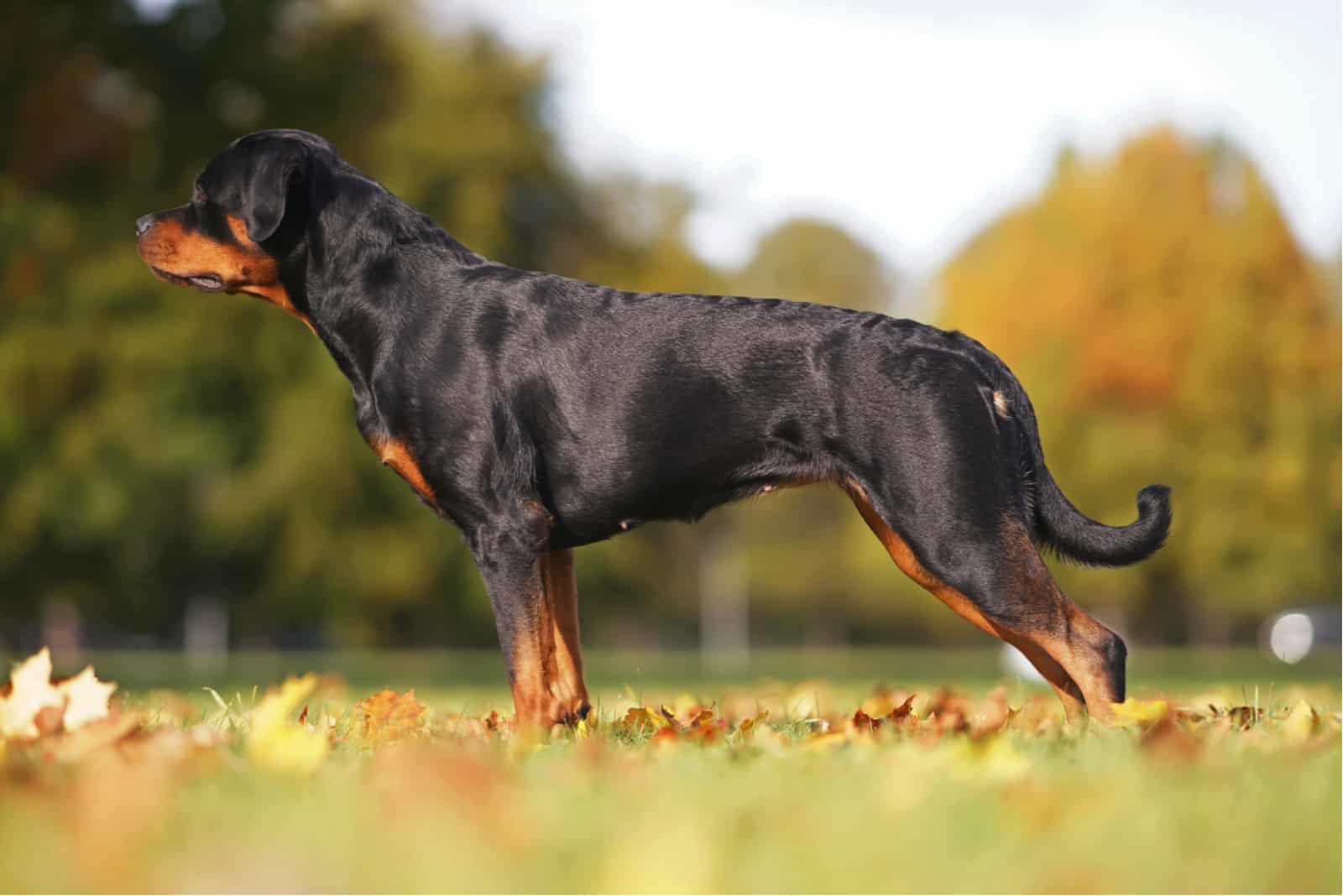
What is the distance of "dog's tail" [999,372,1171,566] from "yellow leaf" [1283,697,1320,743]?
0.69 m

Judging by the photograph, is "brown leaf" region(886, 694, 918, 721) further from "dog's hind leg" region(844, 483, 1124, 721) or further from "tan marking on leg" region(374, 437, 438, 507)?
"tan marking on leg" region(374, 437, 438, 507)

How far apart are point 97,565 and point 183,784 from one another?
2631 centimetres

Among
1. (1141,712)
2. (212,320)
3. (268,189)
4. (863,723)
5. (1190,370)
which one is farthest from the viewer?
(1190,370)

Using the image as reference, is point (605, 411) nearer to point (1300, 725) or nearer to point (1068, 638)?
point (1068, 638)

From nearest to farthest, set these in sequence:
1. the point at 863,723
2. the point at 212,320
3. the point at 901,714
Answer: the point at 863,723 < the point at 901,714 < the point at 212,320

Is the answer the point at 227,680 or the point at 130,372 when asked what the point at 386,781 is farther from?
the point at 130,372

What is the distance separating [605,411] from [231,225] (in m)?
1.43

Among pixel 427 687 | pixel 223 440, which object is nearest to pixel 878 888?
pixel 427 687

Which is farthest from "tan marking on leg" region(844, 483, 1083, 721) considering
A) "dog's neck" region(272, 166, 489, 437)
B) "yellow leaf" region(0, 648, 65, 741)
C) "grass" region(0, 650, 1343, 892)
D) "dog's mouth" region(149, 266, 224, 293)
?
"yellow leaf" region(0, 648, 65, 741)

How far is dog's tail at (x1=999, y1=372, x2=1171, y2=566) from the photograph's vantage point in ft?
15.5

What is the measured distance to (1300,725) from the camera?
4.18 meters

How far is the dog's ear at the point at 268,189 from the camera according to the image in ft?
15.5

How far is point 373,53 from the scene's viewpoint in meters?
24.0

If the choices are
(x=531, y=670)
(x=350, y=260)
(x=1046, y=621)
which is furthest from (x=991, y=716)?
(x=350, y=260)
